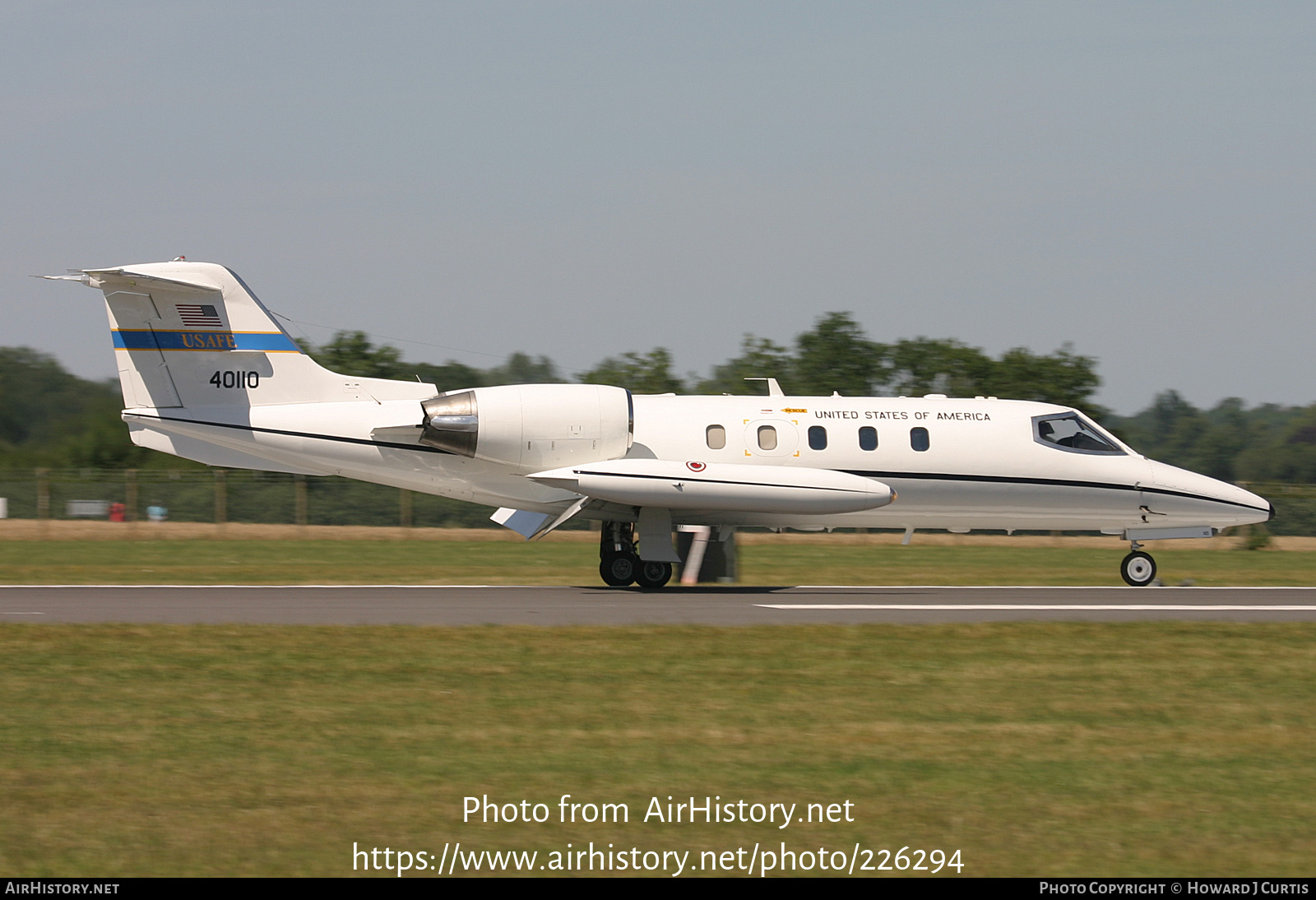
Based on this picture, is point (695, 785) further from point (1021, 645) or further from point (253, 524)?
point (253, 524)

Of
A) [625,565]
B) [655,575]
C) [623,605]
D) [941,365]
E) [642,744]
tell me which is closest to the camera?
[642,744]

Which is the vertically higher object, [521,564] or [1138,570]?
[1138,570]

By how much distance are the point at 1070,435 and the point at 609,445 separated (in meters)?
7.84

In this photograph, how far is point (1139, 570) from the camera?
22297mm

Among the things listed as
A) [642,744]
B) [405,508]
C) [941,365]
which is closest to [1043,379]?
[941,365]

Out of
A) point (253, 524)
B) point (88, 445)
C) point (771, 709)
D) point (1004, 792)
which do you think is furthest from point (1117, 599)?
point (88, 445)

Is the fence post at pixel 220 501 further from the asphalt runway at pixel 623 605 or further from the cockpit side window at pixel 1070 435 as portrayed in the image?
the cockpit side window at pixel 1070 435

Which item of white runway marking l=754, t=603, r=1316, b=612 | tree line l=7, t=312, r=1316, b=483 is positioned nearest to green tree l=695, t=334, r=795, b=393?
tree line l=7, t=312, r=1316, b=483

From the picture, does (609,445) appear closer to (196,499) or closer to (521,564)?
(521,564)

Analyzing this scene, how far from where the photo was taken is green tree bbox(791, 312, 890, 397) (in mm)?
50312

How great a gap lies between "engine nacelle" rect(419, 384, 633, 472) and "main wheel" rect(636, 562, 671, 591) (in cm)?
188

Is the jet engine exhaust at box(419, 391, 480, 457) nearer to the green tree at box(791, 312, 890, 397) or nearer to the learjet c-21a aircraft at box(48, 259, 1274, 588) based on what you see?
the learjet c-21a aircraft at box(48, 259, 1274, 588)

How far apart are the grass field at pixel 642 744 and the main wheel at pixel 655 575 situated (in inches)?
257
